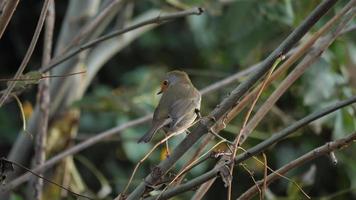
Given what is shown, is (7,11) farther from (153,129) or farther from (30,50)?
(153,129)

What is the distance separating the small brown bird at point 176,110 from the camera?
2340 mm

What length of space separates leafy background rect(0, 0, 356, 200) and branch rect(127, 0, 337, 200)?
3.30 ft

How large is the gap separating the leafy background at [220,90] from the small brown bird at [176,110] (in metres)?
0.36

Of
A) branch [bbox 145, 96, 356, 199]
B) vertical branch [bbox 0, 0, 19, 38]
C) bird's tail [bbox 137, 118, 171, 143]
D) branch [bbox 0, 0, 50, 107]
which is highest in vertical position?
bird's tail [bbox 137, 118, 171, 143]

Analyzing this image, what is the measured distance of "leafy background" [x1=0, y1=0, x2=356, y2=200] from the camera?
337 centimetres

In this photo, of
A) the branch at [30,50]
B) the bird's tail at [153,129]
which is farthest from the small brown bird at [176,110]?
the branch at [30,50]

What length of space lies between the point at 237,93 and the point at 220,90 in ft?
10.5

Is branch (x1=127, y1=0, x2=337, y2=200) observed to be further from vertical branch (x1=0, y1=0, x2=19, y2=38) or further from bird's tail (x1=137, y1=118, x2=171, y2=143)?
bird's tail (x1=137, y1=118, x2=171, y2=143)

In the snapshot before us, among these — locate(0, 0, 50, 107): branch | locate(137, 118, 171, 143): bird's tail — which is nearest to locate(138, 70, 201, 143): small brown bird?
locate(137, 118, 171, 143): bird's tail

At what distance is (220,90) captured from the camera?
472 centimetres

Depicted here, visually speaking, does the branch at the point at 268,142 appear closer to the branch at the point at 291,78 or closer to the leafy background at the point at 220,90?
the branch at the point at 291,78

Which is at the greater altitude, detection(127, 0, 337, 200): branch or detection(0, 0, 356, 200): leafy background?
detection(0, 0, 356, 200): leafy background

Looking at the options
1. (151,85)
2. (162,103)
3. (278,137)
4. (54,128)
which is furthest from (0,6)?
(151,85)

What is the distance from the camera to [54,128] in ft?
11.9
